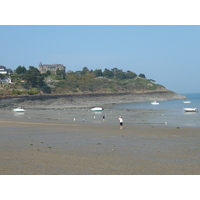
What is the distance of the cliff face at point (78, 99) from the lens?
9369 cm

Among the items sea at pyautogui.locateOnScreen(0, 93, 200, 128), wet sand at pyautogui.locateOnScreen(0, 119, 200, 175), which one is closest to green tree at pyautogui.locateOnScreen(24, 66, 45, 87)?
sea at pyautogui.locateOnScreen(0, 93, 200, 128)

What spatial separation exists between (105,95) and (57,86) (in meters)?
20.0

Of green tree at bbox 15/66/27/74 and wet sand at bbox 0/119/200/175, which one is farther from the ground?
green tree at bbox 15/66/27/74

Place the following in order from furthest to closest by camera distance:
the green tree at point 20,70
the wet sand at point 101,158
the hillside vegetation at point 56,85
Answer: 1. the green tree at point 20,70
2. the hillside vegetation at point 56,85
3. the wet sand at point 101,158

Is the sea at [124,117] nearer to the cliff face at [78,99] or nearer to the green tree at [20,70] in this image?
the cliff face at [78,99]

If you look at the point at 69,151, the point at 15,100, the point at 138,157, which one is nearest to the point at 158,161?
the point at 138,157

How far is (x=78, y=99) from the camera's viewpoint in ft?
378

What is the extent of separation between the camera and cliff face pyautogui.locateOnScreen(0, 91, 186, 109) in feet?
307

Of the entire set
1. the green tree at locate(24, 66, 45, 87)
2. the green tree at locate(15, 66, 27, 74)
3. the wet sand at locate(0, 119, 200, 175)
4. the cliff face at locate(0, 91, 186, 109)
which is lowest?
the cliff face at locate(0, 91, 186, 109)

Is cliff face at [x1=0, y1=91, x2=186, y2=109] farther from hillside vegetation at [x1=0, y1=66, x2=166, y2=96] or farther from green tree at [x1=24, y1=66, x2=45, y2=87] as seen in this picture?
green tree at [x1=24, y1=66, x2=45, y2=87]

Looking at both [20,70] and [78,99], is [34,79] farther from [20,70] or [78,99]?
[20,70]

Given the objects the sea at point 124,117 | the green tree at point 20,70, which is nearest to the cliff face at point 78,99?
the sea at point 124,117

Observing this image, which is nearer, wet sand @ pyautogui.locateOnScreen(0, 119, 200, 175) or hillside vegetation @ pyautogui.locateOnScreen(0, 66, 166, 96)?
wet sand @ pyautogui.locateOnScreen(0, 119, 200, 175)

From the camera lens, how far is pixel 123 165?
1310 centimetres
